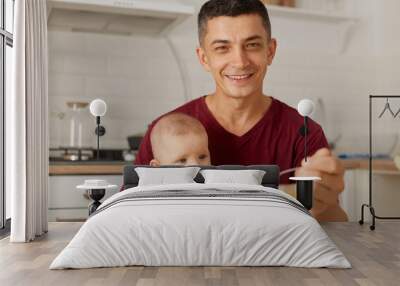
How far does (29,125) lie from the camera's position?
16.5ft

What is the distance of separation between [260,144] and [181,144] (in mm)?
789

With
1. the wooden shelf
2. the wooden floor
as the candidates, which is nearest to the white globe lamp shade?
the wooden floor

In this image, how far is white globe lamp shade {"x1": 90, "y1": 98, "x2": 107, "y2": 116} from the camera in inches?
228

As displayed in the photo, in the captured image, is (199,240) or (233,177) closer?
(199,240)

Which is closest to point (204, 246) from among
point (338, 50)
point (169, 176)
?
point (169, 176)

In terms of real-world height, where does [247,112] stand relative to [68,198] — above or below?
above

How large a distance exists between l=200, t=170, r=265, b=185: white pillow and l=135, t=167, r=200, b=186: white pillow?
0.15 meters

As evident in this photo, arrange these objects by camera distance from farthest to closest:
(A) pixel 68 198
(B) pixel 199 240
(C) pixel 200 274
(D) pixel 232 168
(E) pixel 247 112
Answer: (E) pixel 247 112, (A) pixel 68 198, (D) pixel 232 168, (B) pixel 199 240, (C) pixel 200 274

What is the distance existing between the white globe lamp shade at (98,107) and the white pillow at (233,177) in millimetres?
1221

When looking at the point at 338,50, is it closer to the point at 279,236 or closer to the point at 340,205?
the point at 340,205

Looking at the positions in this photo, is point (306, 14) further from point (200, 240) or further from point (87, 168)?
point (200, 240)

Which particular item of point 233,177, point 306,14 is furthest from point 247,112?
point 306,14

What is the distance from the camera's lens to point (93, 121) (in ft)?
19.9

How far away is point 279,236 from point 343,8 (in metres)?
3.64
